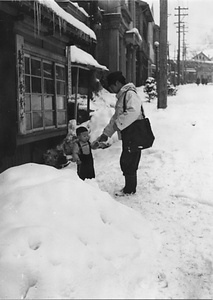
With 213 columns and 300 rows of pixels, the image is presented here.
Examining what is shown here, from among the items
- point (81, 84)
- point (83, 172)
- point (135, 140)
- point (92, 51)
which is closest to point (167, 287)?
point (135, 140)

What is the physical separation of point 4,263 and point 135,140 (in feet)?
9.97

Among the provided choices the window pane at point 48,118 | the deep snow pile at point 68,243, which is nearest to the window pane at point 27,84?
the window pane at point 48,118

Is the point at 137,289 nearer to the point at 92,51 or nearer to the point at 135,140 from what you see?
the point at 135,140

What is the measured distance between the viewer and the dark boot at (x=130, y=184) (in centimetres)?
560

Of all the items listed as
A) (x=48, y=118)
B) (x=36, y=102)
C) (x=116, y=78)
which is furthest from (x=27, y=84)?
(x=116, y=78)

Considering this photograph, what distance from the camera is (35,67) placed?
285 inches

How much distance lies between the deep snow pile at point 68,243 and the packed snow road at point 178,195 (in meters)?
0.24

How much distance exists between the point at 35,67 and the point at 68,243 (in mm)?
5021

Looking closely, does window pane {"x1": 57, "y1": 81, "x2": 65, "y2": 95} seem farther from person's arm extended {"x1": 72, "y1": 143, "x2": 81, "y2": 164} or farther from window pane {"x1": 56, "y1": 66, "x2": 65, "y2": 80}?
person's arm extended {"x1": 72, "y1": 143, "x2": 81, "y2": 164}

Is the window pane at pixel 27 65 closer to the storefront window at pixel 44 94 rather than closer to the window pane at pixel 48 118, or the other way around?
the storefront window at pixel 44 94

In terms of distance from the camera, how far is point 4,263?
285cm

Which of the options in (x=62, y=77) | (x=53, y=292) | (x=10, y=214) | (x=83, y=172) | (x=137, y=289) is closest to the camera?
(x=53, y=292)

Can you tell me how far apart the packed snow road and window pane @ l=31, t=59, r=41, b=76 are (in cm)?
240

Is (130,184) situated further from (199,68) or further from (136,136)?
(199,68)
